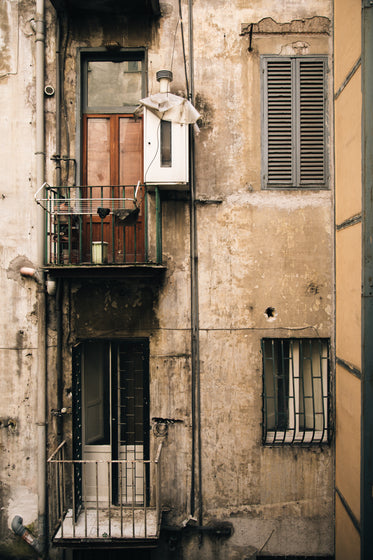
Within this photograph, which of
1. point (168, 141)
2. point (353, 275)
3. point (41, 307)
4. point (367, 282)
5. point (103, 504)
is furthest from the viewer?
point (103, 504)

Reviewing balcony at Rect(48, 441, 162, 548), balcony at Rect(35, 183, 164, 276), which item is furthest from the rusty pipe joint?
balcony at Rect(35, 183, 164, 276)

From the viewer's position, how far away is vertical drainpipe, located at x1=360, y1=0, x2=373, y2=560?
4414 mm

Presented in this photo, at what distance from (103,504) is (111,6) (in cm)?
742

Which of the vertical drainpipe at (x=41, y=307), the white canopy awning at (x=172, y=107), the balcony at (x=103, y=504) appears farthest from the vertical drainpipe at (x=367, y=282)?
the vertical drainpipe at (x=41, y=307)


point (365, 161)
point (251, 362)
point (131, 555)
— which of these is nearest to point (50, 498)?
point (131, 555)

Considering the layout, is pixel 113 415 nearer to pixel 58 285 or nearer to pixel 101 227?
pixel 58 285

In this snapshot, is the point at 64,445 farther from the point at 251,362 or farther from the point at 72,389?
the point at 251,362

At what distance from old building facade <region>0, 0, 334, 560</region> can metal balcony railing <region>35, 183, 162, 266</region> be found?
0.11 ft

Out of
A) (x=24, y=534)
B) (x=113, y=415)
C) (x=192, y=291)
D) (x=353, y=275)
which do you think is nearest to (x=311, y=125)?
(x=353, y=275)

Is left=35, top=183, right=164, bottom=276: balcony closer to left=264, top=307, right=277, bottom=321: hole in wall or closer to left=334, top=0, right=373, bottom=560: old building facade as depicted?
left=264, top=307, right=277, bottom=321: hole in wall

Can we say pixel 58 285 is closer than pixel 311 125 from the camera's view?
Yes

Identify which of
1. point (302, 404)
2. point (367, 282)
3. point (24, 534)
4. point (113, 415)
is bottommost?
point (24, 534)

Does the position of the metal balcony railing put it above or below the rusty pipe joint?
above

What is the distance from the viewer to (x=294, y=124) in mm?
5562
